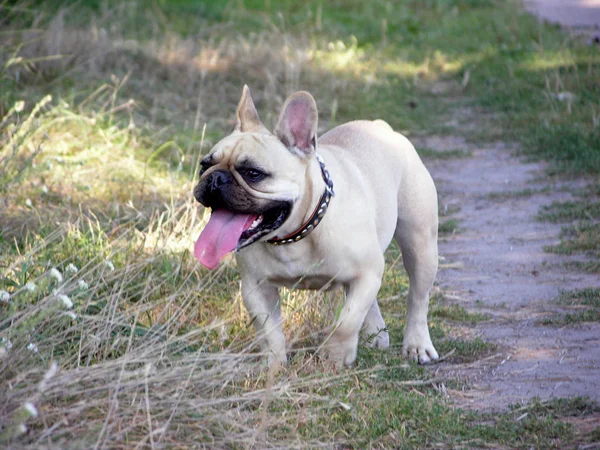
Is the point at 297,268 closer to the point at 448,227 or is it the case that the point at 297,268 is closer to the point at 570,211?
the point at 448,227

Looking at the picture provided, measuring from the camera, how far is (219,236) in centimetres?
390

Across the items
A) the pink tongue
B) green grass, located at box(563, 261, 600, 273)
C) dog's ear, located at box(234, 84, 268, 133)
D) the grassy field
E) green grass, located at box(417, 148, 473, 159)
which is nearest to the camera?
the grassy field

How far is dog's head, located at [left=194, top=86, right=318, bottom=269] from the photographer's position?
3865 mm

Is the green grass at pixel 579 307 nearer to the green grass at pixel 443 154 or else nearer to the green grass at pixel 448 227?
the green grass at pixel 448 227

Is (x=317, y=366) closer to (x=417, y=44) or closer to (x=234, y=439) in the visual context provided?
(x=234, y=439)

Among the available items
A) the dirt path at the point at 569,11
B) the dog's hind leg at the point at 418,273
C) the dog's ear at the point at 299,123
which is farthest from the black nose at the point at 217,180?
the dirt path at the point at 569,11

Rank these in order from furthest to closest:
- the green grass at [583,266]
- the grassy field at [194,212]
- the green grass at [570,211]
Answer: the green grass at [570,211] → the green grass at [583,266] → the grassy field at [194,212]

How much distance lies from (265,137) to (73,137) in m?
3.45

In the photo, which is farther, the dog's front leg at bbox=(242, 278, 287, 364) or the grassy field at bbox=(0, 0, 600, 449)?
the dog's front leg at bbox=(242, 278, 287, 364)

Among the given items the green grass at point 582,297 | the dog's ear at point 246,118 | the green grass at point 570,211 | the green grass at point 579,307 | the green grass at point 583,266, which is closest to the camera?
the dog's ear at point 246,118

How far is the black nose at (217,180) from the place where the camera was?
3.86m

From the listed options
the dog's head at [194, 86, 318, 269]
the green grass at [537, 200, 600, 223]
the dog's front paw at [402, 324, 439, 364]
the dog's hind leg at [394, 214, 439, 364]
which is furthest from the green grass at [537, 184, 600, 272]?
the dog's head at [194, 86, 318, 269]

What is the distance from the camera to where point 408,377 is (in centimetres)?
432

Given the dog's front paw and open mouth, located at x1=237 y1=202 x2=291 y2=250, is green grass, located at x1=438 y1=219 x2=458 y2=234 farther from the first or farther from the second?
open mouth, located at x1=237 y1=202 x2=291 y2=250
